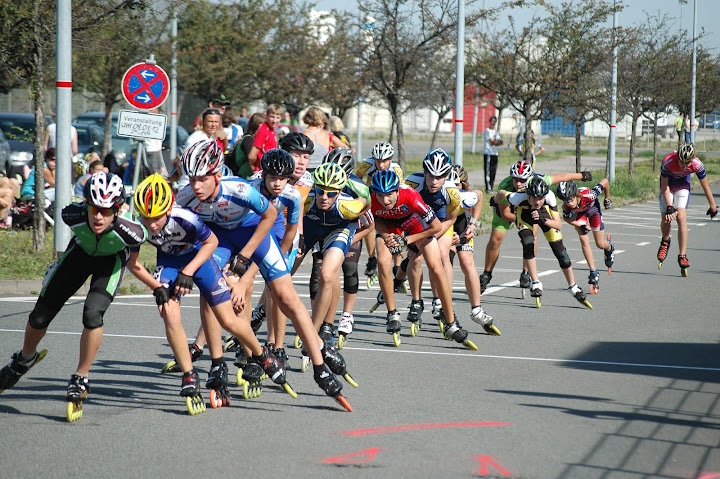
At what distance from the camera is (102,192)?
6223mm

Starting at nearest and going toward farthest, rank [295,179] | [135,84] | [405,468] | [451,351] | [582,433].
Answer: [405,468] < [582,433] < [295,179] < [451,351] < [135,84]

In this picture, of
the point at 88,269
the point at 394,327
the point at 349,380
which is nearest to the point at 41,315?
the point at 88,269

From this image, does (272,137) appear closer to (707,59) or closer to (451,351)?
(451,351)

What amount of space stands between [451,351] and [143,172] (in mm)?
11952

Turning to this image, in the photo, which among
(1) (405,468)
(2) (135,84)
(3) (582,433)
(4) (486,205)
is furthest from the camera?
(4) (486,205)

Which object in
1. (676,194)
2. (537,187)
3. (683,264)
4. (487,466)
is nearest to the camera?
(487,466)

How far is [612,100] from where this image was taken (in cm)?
3047

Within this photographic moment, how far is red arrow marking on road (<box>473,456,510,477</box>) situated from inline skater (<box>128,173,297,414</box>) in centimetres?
203

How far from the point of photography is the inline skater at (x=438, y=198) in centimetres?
938

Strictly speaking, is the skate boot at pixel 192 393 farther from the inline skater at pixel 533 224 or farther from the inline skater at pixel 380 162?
the inline skater at pixel 533 224

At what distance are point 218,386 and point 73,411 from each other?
3.41 feet

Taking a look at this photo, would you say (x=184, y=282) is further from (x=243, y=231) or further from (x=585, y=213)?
(x=585, y=213)

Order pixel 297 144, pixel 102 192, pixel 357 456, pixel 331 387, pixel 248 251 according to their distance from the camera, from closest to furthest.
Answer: pixel 357 456 < pixel 102 192 < pixel 331 387 < pixel 248 251 < pixel 297 144

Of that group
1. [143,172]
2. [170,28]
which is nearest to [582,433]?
[143,172]
